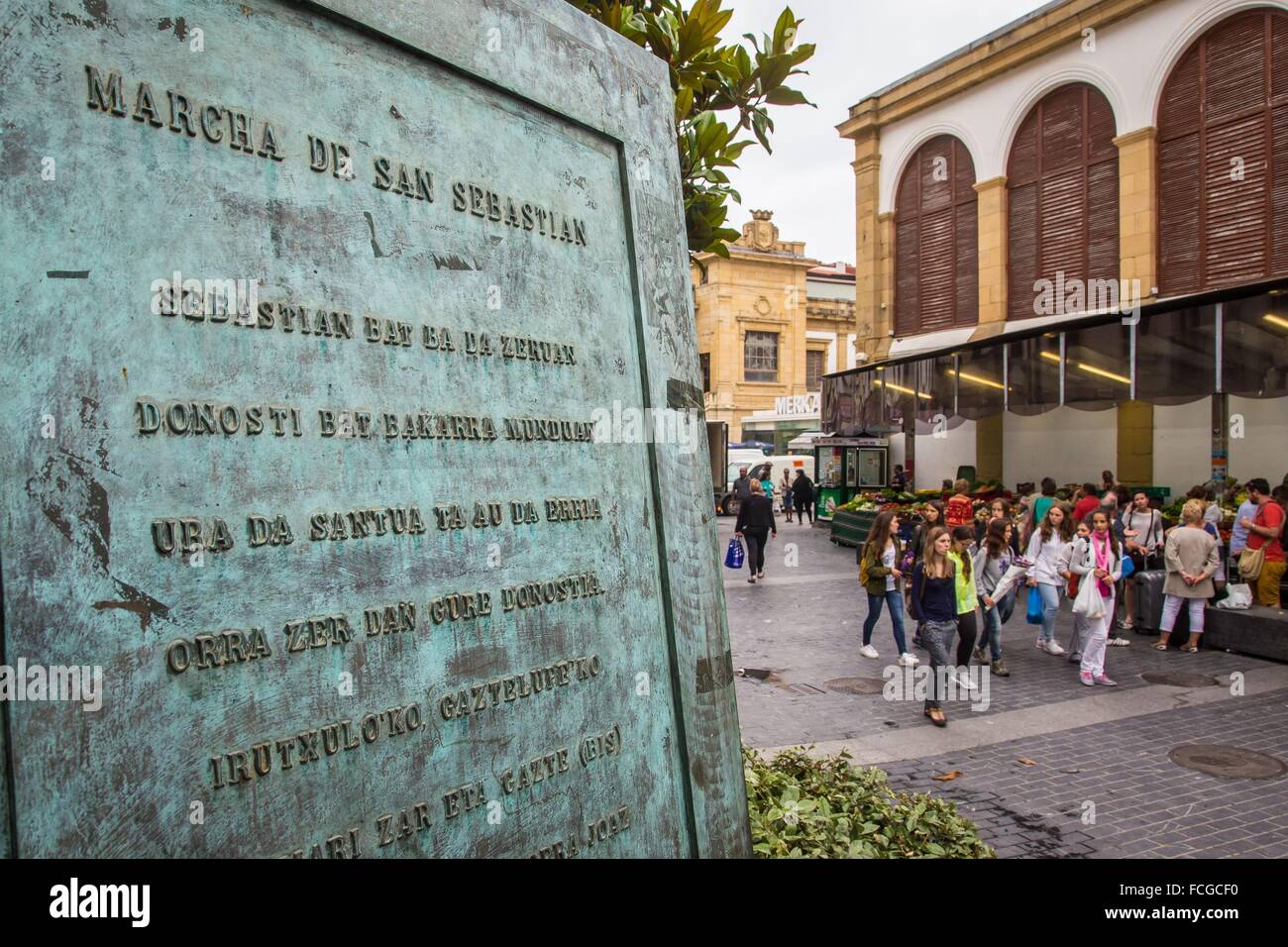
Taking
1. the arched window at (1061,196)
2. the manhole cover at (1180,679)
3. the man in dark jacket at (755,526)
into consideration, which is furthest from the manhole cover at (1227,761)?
the arched window at (1061,196)

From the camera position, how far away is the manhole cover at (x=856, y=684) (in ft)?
32.1

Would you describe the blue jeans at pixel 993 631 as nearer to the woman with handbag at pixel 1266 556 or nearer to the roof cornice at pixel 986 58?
the woman with handbag at pixel 1266 556

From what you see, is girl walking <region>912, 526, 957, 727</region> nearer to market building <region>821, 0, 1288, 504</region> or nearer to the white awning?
market building <region>821, 0, 1288, 504</region>

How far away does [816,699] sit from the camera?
30.6 feet

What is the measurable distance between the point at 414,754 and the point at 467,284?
1.31 metres

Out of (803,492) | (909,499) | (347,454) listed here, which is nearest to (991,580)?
(347,454)

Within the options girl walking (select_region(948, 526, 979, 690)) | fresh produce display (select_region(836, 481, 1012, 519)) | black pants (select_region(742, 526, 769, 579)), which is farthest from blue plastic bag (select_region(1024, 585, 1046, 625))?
black pants (select_region(742, 526, 769, 579))

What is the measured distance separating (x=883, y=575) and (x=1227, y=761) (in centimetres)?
433

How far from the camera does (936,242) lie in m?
25.5

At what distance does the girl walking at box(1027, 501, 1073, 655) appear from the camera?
11.3 m
